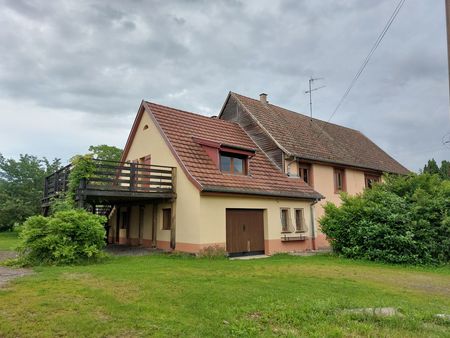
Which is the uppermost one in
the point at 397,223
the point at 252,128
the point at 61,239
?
the point at 252,128

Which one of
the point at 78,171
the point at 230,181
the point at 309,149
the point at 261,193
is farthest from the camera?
the point at 309,149

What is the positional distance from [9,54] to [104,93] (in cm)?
744

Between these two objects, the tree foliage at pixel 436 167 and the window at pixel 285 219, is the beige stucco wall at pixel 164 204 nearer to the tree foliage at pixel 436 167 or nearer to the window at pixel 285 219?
the window at pixel 285 219

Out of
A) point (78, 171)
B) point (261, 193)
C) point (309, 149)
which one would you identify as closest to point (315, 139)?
point (309, 149)

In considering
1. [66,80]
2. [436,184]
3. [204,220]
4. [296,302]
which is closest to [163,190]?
[204,220]

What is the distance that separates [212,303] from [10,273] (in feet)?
20.8

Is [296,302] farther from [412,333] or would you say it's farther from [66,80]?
[66,80]

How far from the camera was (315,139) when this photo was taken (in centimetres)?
2314

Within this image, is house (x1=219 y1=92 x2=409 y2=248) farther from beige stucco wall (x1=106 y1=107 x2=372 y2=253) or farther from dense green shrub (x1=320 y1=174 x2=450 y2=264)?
dense green shrub (x1=320 y1=174 x2=450 y2=264)

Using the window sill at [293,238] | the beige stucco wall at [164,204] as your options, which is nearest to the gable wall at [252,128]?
the window sill at [293,238]

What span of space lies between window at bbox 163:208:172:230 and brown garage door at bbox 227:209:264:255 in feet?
9.28

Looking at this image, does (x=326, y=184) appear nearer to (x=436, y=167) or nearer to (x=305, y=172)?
(x=305, y=172)

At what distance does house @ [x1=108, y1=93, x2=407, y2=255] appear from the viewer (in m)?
14.2

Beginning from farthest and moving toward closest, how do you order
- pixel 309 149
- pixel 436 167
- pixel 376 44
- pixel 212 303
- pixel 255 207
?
pixel 436 167 → pixel 309 149 → pixel 255 207 → pixel 376 44 → pixel 212 303
